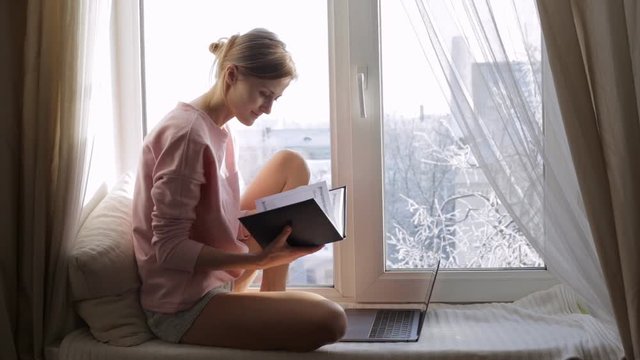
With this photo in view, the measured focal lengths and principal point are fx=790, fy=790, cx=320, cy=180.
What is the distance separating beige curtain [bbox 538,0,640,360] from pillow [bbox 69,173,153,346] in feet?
3.43

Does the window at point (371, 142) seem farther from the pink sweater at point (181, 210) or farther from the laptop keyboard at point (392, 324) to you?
the pink sweater at point (181, 210)

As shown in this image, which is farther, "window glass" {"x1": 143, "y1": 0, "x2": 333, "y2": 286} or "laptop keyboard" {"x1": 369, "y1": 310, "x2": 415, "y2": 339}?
"window glass" {"x1": 143, "y1": 0, "x2": 333, "y2": 286}

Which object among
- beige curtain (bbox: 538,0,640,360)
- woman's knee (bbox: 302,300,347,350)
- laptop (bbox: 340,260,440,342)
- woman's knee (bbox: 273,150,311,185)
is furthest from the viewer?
woman's knee (bbox: 273,150,311,185)

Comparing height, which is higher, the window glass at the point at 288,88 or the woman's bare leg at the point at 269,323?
the window glass at the point at 288,88

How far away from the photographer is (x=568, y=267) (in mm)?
1765

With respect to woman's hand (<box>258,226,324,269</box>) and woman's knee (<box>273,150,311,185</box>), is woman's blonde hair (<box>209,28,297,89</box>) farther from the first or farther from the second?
woman's hand (<box>258,226,324,269</box>)

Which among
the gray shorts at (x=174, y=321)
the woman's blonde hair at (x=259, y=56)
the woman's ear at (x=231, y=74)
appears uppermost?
the woman's blonde hair at (x=259, y=56)

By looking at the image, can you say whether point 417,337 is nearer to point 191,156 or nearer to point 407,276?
point 407,276

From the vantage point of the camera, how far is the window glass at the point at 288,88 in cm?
217

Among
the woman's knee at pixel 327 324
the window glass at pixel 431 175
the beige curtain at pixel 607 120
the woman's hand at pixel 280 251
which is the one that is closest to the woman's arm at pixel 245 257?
the woman's hand at pixel 280 251

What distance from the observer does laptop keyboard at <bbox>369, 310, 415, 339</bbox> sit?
1.88 m

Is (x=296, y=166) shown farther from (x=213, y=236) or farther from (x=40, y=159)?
(x=40, y=159)

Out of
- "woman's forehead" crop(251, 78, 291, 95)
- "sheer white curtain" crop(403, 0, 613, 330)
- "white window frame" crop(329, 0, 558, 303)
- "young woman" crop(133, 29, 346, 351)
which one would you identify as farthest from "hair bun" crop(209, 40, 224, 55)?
"sheer white curtain" crop(403, 0, 613, 330)

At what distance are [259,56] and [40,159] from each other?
0.57m
